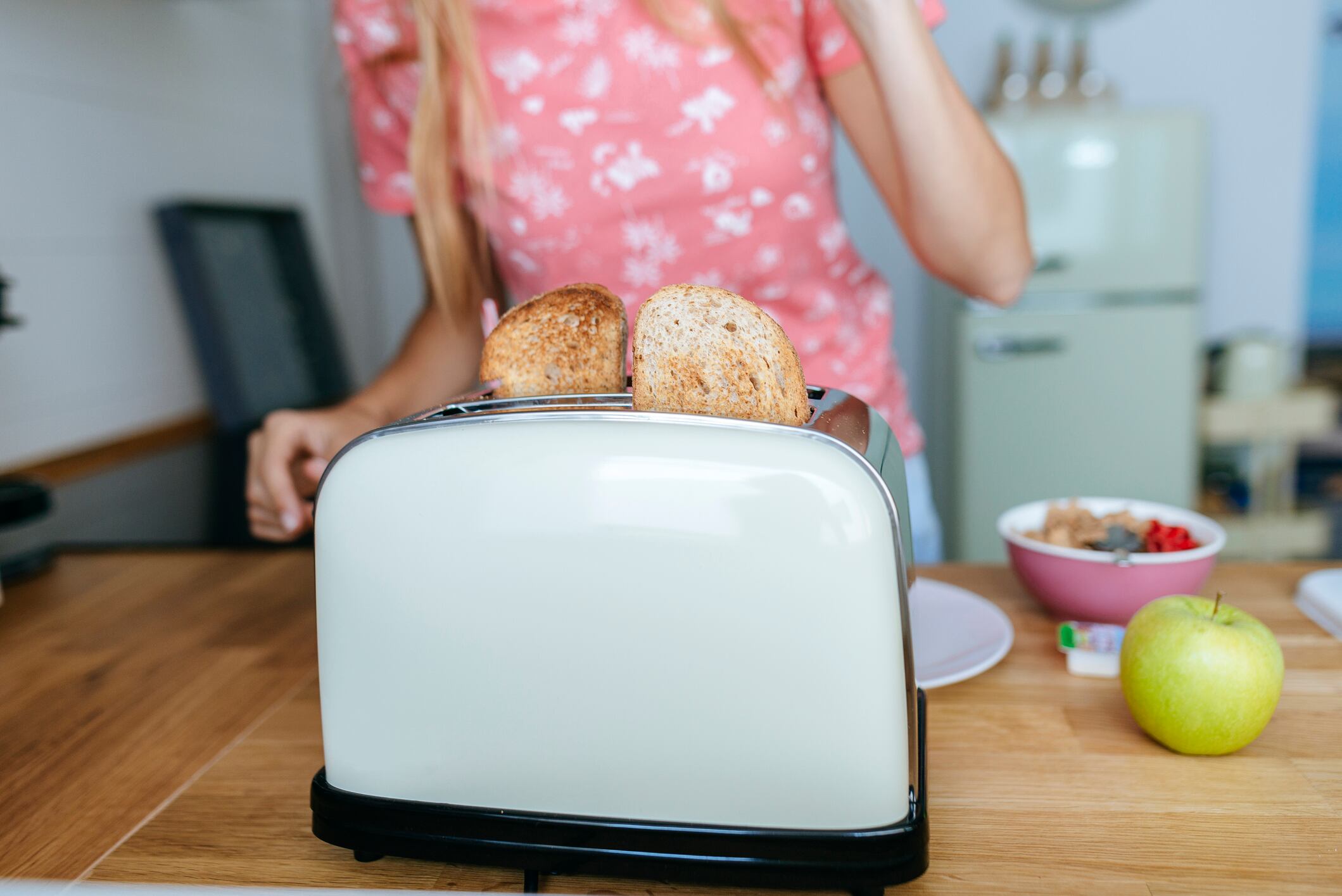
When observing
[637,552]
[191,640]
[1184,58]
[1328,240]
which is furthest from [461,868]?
[1328,240]

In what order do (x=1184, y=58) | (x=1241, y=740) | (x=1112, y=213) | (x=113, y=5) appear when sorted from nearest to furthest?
(x=1241, y=740), (x=113, y=5), (x=1112, y=213), (x=1184, y=58)

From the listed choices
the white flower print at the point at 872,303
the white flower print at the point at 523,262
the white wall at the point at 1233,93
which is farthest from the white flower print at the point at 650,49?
the white wall at the point at 1233,93

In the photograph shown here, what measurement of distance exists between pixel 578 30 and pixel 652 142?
0.13 meters

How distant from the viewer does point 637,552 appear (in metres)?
0.45

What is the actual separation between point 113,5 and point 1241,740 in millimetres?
1775

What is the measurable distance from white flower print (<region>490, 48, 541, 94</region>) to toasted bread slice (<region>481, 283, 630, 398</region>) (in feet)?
1.50

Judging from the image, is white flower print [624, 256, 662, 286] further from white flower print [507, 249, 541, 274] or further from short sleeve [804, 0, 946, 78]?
short sleeve [804, 0, 946, 78]

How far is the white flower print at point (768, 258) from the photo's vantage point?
0.98 metres

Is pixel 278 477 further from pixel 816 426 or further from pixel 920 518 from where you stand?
pixel 920 518

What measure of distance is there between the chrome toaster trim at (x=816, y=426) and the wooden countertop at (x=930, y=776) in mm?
110

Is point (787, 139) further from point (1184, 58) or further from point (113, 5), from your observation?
point (1184, 58)

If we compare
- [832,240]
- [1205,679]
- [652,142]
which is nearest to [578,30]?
[652,142]

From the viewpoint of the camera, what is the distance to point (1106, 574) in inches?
28.4

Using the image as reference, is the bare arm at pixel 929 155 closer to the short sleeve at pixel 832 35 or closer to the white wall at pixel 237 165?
the short sleeve at pixel 832 35
